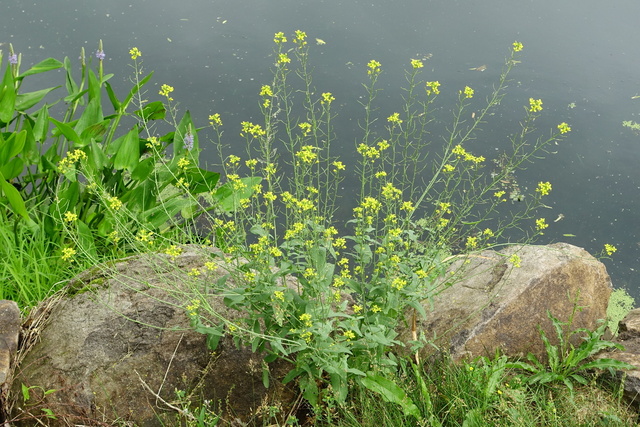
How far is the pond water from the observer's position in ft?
13.7

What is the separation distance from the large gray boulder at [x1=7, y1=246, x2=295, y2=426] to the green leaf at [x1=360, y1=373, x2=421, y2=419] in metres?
0.36

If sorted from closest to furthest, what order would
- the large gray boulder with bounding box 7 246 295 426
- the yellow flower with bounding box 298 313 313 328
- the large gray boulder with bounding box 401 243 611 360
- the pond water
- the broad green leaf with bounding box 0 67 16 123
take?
the yellow flower with bounding box 298 313 313 328 → the large gray boulder with bounding box 7 246 295 426 → the large gray boulder with bounding box 401 243 611 360 → the broad green leaf with bounding box 0 67 16 123 → the pond water

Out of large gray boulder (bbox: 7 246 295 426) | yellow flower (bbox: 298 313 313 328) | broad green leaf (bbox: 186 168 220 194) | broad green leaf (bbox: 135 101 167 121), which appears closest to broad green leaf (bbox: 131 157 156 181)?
broad green leaf (bbox: 186 168 220 194)

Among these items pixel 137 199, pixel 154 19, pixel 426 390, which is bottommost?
pixel 426 390

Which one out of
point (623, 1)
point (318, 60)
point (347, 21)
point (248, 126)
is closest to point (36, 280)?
point (248, 126)

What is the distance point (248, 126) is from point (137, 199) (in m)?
1.07

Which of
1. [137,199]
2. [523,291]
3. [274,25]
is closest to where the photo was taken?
[523,291]

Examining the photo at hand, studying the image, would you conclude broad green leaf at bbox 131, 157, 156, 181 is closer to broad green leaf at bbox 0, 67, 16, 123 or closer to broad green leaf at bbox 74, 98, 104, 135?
broad green leaf at bbox 74, 98, 104, 135

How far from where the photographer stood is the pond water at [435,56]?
4.19 m

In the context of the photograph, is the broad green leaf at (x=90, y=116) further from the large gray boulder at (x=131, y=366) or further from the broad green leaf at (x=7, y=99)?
the large gray boulder at (x=131, y=366)

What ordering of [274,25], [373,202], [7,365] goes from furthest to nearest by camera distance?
[274,25] → [7,365] → [373,202]

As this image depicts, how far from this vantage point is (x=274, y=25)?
5.45 metres

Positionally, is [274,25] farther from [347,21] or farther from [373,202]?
[373,202]

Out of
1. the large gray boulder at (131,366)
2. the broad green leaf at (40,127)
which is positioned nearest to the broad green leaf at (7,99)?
the broad green leaf at (40,127)
